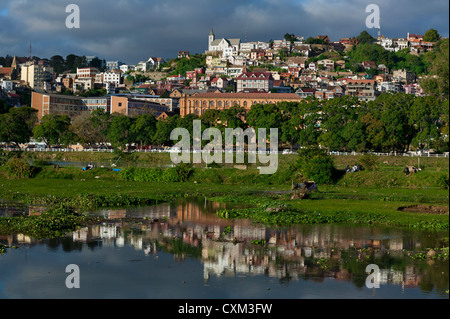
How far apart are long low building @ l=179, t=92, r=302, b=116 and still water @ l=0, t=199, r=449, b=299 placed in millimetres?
102320

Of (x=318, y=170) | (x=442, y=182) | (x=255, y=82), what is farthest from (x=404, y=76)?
(x=442, y=182)

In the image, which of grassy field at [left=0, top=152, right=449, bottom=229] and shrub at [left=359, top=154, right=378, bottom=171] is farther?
shrub at [left=359, top=154, right=378, bottom=171]

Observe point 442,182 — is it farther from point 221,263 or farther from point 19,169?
point 19,169

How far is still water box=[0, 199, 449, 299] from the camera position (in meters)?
19.1

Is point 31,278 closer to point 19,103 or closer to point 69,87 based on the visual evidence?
point 19,103

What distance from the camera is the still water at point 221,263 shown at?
62.7ft

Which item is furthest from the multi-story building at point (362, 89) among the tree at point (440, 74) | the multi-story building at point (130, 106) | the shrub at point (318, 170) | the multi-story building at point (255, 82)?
the tree at point (440, 74)

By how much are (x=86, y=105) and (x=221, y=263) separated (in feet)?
443

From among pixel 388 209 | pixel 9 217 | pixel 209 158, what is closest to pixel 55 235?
pixel 9 217

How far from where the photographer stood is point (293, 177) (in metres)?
51.4

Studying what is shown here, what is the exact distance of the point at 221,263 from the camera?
2245 cm

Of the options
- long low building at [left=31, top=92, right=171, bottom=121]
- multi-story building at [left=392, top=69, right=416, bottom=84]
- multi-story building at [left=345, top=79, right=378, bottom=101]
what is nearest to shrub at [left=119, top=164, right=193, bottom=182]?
long low building at [left=31, top=92, right=171, bottom=121]

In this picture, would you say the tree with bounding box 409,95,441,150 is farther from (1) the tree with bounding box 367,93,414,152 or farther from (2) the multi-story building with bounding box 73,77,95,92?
(2) the multi-story building with bounding box 73,77,95,92
